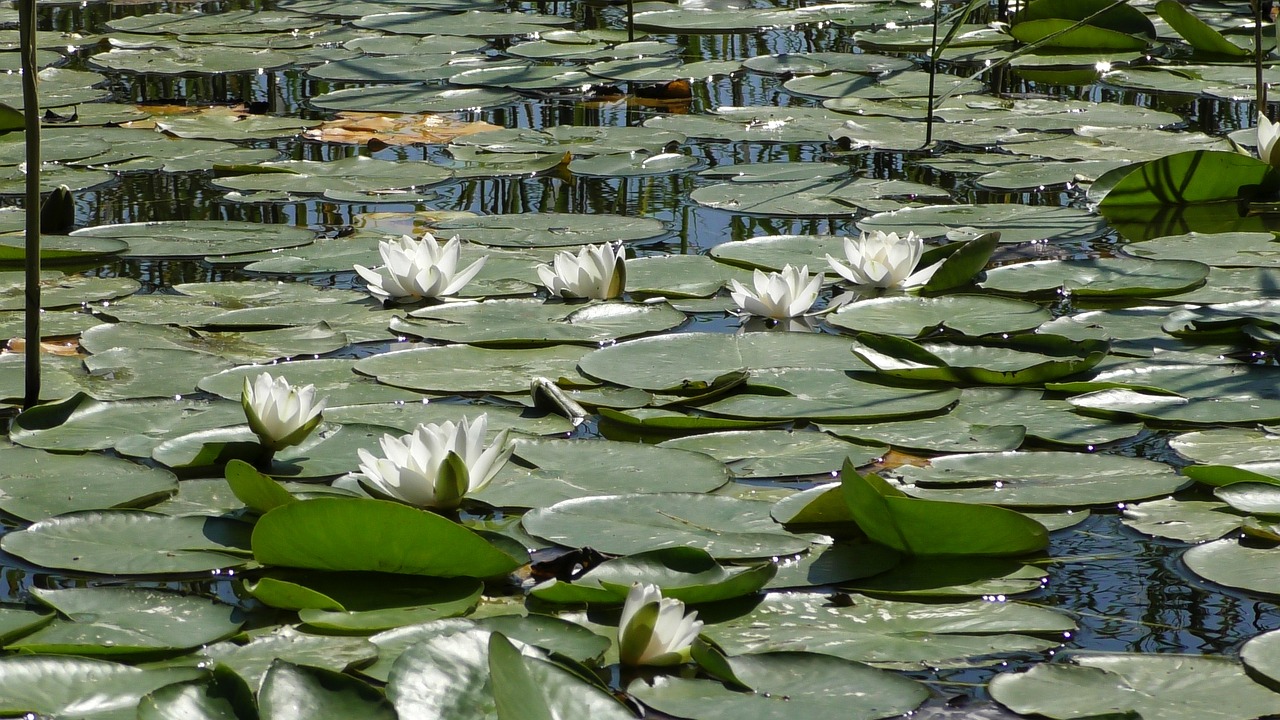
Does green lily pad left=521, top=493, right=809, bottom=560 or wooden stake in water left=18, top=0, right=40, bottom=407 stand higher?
wooden stake in water left=18, top=0, right=40, bottom=407

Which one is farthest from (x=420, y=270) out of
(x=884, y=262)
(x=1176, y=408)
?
(x=1176, y=408)

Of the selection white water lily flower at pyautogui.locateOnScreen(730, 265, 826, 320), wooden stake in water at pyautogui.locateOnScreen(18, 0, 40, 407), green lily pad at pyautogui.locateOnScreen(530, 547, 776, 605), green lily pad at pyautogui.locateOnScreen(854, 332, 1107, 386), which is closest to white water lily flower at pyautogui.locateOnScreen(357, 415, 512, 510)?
green lily pad at pyautogui.locateOnScreen(530, 547, 776, 605)

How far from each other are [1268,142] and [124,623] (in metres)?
3.46

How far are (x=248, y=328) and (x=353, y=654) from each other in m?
1.52

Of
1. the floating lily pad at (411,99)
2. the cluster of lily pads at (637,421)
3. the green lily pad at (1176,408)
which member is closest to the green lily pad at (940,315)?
the cluster of lily pads at (637,421)

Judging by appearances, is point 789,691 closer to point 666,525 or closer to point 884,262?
point 666,525

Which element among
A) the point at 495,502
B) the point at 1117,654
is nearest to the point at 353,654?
the point at 495,502

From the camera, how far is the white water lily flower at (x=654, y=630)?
1.60 meters

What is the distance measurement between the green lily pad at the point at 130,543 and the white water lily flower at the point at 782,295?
1333mm

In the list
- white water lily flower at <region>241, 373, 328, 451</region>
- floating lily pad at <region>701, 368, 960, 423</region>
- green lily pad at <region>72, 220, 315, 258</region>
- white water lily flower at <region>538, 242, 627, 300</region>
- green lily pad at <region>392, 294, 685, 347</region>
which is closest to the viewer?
white water lily flower at <region>241, 373, 328, 451</region>

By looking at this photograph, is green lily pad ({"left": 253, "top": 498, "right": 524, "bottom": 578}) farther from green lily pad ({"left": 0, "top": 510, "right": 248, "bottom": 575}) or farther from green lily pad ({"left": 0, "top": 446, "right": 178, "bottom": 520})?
green lily pad ({"left": 0, "top": 446, "right": 178, "bottom": 520})

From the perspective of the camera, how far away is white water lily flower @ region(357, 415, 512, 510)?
6.59 feet

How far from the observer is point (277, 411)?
86.8 inches

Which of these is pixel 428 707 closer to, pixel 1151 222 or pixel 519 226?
pixel 519 226
